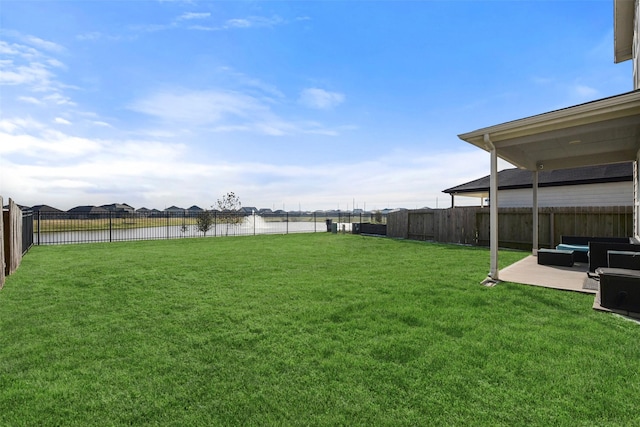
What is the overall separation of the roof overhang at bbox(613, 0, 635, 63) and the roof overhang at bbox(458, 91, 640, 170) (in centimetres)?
396

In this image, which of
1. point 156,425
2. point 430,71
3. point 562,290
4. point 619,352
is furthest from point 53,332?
point 430,71

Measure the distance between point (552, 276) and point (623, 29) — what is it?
8.27 metres

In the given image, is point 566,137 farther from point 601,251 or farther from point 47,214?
point 47,214

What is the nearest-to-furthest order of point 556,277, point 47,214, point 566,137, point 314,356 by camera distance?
point 314,356 < point 566,137 < point 556,277 < point 47,214

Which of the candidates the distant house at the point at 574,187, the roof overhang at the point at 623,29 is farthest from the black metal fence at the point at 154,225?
the roof overhang at the point at 623,29

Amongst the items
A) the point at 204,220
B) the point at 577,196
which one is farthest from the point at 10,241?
the point at 577,196

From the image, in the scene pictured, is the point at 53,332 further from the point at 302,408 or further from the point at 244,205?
the point at 244,205

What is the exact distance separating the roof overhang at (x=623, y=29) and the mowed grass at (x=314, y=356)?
8670 mm

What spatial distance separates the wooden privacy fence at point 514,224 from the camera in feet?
32.2

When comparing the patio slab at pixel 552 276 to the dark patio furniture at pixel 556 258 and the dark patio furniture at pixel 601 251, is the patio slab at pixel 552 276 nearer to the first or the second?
the dark patio furniture at pixel 556 258

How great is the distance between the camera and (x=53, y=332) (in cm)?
347

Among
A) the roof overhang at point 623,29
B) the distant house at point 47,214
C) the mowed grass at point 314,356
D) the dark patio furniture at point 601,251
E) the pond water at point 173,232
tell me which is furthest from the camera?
the pond water at point 173,232

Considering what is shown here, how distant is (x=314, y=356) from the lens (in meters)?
2.81

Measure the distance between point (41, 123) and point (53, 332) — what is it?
834cm
